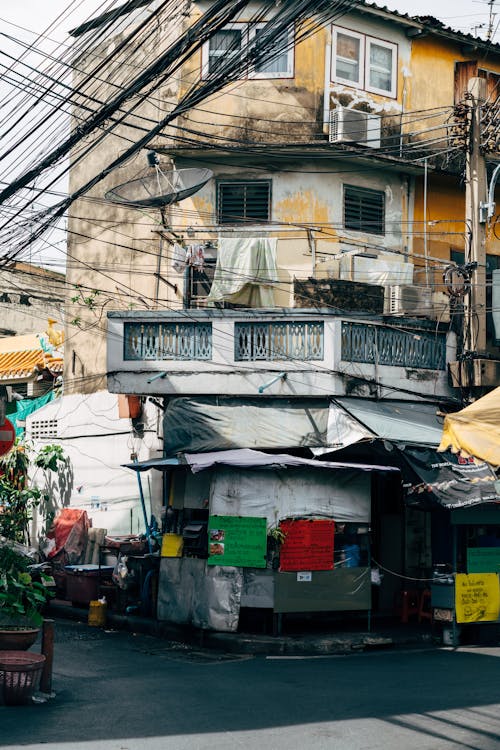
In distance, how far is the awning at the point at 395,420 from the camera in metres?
17.7

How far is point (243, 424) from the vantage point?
61.4 ft

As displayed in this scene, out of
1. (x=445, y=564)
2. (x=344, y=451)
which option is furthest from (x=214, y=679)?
(x=344, y=451)

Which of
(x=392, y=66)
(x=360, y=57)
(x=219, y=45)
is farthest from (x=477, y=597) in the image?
(x=219, y=45)

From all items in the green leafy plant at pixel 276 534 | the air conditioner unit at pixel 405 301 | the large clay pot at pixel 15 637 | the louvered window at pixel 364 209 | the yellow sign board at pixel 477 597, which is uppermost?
the louvered window at pixel 364 209

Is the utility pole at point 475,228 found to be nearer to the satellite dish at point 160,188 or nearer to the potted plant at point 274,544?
the satellite dish at point 160,188

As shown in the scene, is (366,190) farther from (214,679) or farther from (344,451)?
(214,679)

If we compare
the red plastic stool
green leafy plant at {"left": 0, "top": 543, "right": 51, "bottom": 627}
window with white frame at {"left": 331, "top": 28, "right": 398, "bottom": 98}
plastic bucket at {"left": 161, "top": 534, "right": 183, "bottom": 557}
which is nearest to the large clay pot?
green leafy plant at {"left": 0, "top": 543, "right": 51, "bottom": 627}

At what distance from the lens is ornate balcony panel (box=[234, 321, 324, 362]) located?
19047 mm

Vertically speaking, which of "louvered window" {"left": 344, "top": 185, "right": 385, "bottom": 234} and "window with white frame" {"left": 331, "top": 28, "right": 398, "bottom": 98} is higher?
"window with white frame" {"left": 331, "top": 28, "right": 398, "bottom": 98}

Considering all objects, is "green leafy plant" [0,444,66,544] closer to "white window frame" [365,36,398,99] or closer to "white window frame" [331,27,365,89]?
"white window frame" [331,27,365,89]

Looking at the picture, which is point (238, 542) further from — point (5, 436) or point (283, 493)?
point (5, 436)

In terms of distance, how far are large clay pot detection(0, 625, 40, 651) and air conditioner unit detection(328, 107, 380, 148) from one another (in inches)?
517

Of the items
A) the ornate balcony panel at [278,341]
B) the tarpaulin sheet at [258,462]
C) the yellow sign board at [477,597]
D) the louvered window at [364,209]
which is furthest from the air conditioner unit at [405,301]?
the yellow sign board at [477,597]

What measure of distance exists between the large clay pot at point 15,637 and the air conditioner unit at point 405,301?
11921 mm
